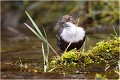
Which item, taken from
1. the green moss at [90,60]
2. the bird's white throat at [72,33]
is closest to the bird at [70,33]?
the bird's white throat at [72,33]

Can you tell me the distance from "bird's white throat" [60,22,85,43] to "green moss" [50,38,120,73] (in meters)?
0.70

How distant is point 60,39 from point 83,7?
165 inches

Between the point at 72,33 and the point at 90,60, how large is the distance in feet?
2.89

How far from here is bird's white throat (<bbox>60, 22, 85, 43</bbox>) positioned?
16.3ft

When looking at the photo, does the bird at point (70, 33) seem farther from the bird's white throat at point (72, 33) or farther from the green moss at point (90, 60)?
the green moss at point (90, 60)

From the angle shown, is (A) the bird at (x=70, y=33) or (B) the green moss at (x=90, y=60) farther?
(A) the bird at (x=70, y=33)

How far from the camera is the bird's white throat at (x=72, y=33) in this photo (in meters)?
4.95

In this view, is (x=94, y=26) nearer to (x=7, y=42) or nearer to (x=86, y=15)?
(x=86, y=15)

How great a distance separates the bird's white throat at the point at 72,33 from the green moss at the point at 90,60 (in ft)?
2.30

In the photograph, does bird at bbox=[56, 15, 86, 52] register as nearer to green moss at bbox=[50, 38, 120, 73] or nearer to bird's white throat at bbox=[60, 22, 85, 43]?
bird's white throat at bbox=[60, 22, 85, 43]

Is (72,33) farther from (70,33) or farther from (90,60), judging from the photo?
(90,60)

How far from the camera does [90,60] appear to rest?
4.14 metres

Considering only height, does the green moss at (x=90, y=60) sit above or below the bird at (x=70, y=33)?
below

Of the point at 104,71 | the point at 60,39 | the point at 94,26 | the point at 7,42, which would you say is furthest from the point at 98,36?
the point at 104,71
